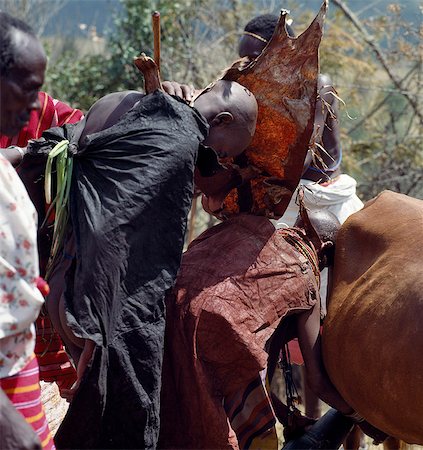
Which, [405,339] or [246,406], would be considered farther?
[246,406]

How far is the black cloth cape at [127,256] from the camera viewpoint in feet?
8.16

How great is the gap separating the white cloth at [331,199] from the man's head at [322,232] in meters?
0.52

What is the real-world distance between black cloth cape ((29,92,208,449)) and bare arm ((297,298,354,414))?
28.8 inches

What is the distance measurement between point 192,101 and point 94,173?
1.62 feet

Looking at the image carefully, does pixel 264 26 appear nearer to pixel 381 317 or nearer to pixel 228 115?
pixel 228 115

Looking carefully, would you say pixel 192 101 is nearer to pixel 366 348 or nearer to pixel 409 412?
pixel 366 348

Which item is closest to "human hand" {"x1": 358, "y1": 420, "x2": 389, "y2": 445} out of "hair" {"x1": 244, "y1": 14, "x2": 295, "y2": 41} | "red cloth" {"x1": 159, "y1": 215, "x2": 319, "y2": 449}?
"red cloth" {"x1": 159, "y1": 215, "x2": 319, "y2": 449}

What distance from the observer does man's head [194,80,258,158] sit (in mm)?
2865

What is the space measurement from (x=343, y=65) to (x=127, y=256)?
19.4 feet

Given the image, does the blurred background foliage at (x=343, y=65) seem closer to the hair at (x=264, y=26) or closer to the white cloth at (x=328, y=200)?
the hair at (x=264, y=26)

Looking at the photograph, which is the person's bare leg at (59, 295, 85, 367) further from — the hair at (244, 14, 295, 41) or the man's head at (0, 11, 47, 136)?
the hair at (244, 14, 295, 41)

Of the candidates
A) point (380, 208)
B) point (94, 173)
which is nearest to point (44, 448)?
point (94, 173)

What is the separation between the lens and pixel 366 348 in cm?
296

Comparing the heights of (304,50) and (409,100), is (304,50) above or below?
above
